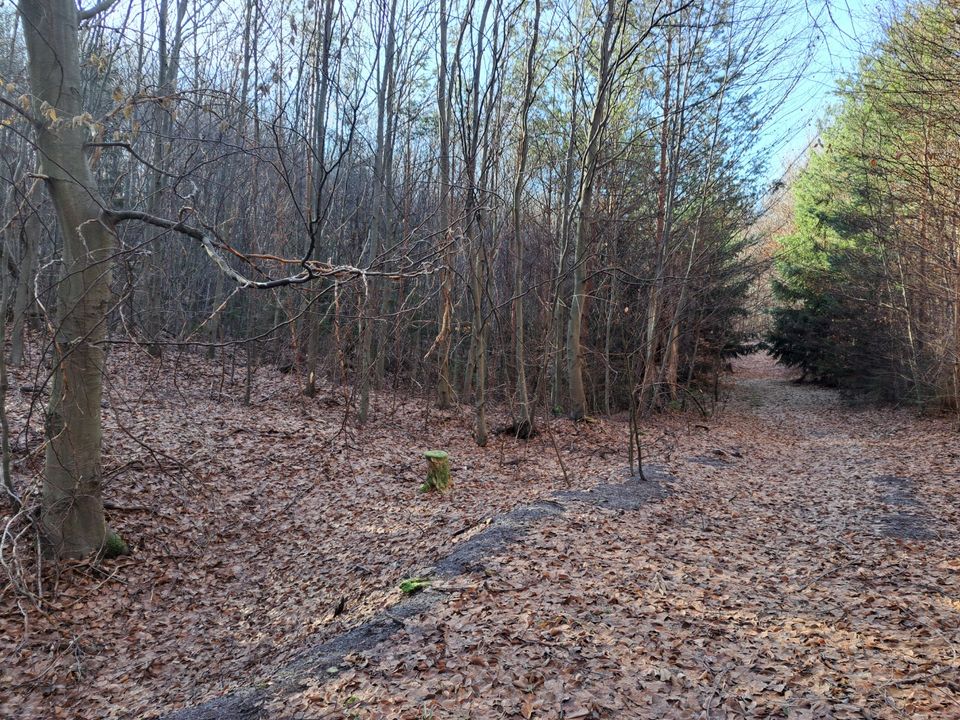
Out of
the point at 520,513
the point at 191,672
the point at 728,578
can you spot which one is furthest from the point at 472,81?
the point at 191,672

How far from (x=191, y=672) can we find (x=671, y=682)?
362 centimetres

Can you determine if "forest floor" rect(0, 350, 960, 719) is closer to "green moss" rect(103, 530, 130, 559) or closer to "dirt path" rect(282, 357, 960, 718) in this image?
"dirt path" rect(282, 357, 960, 718)

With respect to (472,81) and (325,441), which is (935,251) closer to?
(472,81)

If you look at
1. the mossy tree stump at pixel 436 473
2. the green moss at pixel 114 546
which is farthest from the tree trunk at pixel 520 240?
the green moss at pixel 114 546

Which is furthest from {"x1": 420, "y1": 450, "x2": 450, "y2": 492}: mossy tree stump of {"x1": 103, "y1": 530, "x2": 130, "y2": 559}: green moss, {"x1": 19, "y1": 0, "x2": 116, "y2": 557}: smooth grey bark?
{"x1": 19, "y1": 0, "x2": 116, "y2": 557}: smooth grey bark

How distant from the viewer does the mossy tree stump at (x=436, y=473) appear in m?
8.70

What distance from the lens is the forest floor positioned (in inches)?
152

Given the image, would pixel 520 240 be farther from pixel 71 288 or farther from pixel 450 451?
pixel 71 288

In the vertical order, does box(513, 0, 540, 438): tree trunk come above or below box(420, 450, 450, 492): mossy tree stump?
above

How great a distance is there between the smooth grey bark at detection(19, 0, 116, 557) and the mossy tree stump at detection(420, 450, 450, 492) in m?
3.99

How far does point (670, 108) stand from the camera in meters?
15.2

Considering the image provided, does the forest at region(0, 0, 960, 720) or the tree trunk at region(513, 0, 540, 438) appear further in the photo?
the tree trunk at region(513, 0, 540, 438)

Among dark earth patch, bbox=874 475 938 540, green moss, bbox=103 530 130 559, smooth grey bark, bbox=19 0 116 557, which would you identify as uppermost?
smooth grey bark, bbox=19 0 116 557

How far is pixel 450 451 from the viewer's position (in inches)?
448
